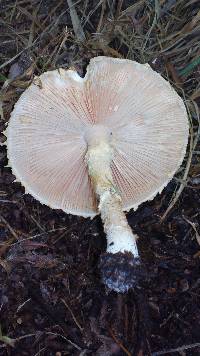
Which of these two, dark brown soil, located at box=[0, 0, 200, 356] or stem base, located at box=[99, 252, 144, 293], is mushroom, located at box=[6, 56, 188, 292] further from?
dark brown soil, located at box=[0, 0, 200, 356]

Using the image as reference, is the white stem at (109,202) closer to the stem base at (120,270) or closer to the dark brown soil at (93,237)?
the stem base at (120,270)

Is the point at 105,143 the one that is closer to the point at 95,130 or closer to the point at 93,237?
the point at 95,130

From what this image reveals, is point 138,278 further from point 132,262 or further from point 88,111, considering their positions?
point 88,111

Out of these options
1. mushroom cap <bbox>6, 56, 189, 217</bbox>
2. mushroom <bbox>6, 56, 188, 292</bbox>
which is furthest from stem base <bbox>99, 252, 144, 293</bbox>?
mushroom cap <bbox>6, 56, 189, 217</bbox>

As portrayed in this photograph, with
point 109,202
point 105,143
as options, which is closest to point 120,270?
point 109,202

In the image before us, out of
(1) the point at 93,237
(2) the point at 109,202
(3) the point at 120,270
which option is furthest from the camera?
(1) the point at 93,237

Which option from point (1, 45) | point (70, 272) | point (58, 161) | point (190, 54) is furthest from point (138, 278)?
point (1, 45)

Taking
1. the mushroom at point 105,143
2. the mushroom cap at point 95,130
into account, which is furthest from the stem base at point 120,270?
the mushroom cap at point 95,130
